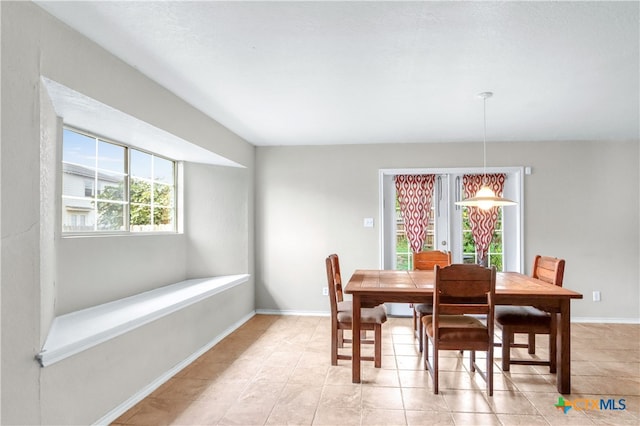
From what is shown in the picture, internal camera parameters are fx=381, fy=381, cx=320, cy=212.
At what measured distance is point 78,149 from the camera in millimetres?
2857

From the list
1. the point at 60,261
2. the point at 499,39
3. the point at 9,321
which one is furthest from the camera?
the point at 60,261

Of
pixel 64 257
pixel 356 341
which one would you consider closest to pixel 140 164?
pixel 64 257

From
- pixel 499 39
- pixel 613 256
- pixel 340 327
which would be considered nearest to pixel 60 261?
pixel 340 327

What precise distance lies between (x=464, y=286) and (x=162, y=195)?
3104 millimetres

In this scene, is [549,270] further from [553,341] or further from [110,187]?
[110,187]

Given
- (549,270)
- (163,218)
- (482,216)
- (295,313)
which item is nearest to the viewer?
(549,270)

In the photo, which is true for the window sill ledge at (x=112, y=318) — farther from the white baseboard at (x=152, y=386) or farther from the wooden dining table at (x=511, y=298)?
the wooden dining table at (x=511, y=298)

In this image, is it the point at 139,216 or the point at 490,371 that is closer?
the point at 490,371

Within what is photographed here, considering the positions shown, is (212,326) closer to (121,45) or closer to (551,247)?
(121,45)

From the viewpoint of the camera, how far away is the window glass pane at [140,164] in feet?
11.7

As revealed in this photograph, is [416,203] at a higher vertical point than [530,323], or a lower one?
higher

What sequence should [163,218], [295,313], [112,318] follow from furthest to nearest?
[295,313], [163,218], [112,318]

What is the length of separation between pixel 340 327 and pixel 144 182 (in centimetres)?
235

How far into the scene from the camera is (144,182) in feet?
12.3
